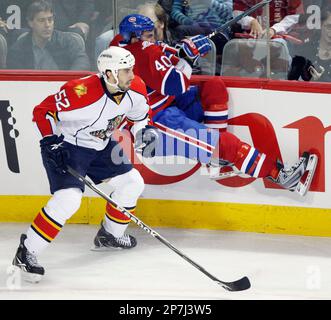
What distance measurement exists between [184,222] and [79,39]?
1.17 meters

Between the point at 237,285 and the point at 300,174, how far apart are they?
959 mm

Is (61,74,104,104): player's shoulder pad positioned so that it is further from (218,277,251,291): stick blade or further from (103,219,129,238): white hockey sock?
(218,277,251,291): stick blade

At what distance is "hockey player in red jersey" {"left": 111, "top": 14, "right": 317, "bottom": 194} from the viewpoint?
6164mm

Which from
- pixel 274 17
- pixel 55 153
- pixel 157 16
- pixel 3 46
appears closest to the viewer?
pixel 55 153

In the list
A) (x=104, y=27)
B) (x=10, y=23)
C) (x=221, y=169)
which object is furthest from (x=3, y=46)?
(x=221, y=169)

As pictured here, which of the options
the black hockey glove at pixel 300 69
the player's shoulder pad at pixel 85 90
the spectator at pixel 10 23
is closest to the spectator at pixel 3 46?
the spectator at pixel 10 23

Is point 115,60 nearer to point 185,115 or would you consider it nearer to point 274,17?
point 185,115

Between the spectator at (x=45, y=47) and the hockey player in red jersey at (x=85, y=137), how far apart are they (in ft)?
2.39

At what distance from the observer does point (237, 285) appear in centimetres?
541

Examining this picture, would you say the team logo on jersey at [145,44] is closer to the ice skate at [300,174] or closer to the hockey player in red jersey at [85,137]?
the hockey player in red jersey at [85,137]

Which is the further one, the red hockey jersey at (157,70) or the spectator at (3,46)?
the spectator at (3,46)

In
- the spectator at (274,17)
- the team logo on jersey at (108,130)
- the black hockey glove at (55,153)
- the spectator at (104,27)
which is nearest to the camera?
the black hockey glove at (55,153)

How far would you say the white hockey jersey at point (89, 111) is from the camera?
564 cm

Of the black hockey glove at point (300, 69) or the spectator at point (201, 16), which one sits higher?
the spectator at point (201, 16)
